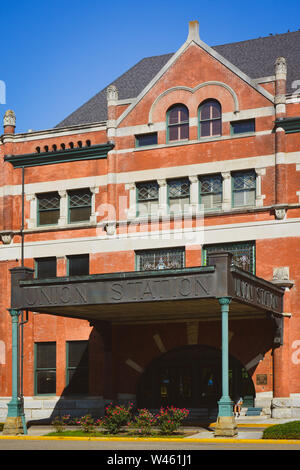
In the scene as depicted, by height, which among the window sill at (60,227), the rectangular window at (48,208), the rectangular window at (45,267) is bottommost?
the rectangular window at (45,267)

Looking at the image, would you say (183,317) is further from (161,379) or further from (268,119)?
(268,119)

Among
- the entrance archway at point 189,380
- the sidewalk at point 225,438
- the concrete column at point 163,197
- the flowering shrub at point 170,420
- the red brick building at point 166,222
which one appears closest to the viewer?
the sidewalk at point 225,438

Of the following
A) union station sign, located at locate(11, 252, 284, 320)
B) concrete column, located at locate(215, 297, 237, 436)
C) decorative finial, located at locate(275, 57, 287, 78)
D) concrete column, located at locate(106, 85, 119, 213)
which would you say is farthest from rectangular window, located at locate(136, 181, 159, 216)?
concrete column, located at locate(215, 297, 237, 436)

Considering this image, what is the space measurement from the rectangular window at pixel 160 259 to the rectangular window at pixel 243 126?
5.91 metres

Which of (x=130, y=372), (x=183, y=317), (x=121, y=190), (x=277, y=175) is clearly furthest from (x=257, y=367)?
(x=121, y=190)

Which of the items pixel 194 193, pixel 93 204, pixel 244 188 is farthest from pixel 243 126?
pixel 93 204

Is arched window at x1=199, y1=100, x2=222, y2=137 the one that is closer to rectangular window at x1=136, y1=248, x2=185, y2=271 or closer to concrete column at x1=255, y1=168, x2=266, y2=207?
concrete column at x1=255, y1=168, x2=266, y2=207

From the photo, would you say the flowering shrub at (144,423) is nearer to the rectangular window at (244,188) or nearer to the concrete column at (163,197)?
the concrete column at (163,197)

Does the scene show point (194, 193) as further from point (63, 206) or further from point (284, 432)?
point (284, 432)

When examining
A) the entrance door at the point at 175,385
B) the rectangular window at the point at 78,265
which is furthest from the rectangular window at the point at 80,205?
the entrance door at the point at 175,385

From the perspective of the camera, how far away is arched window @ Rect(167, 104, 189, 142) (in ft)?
113

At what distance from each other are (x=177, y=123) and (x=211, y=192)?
3728 mm

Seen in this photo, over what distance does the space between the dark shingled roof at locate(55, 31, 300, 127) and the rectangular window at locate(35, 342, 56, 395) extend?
12.0 metres

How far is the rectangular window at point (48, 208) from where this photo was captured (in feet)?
121
